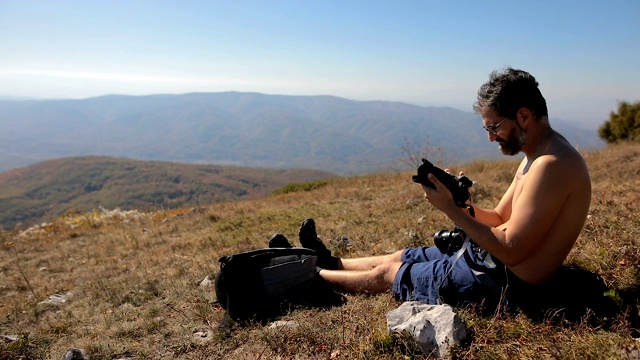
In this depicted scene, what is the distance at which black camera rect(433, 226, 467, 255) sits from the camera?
349 centimetres

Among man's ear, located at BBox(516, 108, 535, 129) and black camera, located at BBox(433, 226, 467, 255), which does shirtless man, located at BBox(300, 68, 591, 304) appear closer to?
man's ear, located at BBox(516, 108, 535, 129)

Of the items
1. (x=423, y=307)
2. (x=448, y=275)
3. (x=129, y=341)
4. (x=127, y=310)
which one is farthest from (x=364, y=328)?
(x=127, y=310)

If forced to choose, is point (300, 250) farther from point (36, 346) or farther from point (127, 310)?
point (36, 346)

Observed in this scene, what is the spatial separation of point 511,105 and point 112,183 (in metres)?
161

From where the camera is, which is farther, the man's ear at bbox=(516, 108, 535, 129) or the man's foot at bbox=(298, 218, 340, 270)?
the man's foot at bbox=(298, 218, 340, 270)

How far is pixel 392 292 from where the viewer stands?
12.0 feet

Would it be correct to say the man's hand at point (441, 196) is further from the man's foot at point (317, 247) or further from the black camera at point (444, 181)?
the man's foot at point (317, 247)

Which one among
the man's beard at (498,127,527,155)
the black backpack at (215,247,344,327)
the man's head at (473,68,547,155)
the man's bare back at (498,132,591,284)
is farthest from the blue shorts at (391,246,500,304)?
the man's head at (473,68,547,155)

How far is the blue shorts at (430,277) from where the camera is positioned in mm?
3111

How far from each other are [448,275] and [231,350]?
197 cm

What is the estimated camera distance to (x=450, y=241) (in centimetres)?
356

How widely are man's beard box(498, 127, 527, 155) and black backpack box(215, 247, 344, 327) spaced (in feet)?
7.06

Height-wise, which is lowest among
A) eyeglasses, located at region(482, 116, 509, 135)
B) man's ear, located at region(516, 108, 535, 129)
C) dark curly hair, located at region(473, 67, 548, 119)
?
eyeglasses, located at region(482, 116, 509, 135)

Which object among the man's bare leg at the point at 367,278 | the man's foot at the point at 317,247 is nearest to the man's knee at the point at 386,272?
the man's bare leg at the point at 367,278
